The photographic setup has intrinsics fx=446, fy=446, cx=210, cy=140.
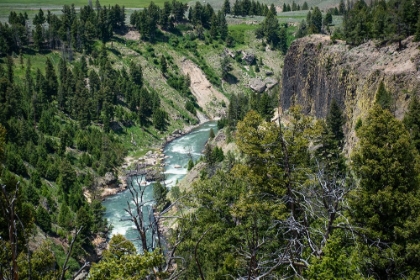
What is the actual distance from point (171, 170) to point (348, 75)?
171 ft

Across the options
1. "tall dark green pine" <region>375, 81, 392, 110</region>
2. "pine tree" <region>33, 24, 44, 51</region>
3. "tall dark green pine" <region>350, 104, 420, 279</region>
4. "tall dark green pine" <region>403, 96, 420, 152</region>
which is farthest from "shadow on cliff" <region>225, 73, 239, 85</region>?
"tall dark green pine" <region>350, 104, 420, 279</region>

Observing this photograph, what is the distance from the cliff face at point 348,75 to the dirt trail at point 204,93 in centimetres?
6222

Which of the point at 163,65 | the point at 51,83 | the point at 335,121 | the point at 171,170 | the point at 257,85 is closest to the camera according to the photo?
the point at 335,121

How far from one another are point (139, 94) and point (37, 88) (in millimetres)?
33533

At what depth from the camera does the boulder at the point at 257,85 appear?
187125 millimetres

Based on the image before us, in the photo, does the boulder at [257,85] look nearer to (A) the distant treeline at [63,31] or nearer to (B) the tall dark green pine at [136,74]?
(B) the tall dark green pine at [136,74]

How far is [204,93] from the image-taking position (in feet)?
593

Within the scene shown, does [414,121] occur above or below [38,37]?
below

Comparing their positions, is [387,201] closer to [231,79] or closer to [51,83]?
[51,83]

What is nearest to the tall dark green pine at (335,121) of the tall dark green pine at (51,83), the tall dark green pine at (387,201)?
the tall dark green pine at (387,201)

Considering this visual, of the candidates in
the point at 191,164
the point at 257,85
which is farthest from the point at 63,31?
the point at 191,164

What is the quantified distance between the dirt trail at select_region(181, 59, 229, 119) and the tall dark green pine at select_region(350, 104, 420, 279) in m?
145

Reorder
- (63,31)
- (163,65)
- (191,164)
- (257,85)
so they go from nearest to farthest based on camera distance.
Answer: (191,164)
(63,31)
(163,65)
(257,85)

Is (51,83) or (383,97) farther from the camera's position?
(51,83)
